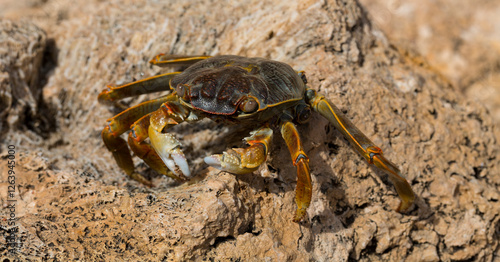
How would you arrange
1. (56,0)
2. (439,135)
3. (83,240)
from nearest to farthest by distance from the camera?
(83,240), (439,135), (56,0)

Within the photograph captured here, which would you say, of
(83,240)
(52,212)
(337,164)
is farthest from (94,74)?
(337,164)

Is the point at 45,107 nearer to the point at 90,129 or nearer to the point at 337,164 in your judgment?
the point at 90,129

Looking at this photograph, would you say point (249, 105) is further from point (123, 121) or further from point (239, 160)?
point (123, 121)

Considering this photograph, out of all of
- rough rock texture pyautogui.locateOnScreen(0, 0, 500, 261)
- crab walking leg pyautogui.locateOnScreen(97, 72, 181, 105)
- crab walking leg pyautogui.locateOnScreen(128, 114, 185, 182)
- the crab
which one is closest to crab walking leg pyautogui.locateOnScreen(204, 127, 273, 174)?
the crab

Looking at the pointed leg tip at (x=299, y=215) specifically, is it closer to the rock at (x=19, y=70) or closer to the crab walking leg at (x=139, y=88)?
the crab walking leg at (x=139, y=88)

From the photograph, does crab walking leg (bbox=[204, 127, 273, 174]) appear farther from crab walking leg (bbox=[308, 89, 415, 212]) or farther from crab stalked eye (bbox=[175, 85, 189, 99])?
crab walking leg (bbox=[308, 89, 415, 212])

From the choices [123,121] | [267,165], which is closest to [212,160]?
[267,165]
